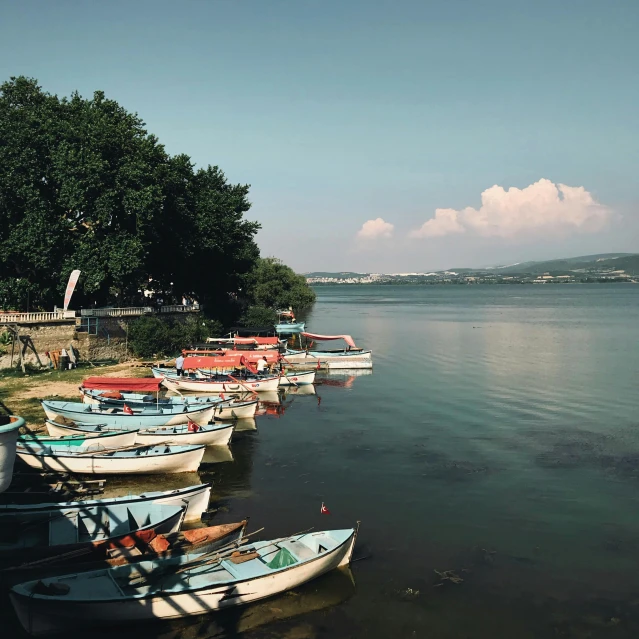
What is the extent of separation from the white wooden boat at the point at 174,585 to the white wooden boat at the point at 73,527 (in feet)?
5.75

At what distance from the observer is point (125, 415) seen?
88.3 ft

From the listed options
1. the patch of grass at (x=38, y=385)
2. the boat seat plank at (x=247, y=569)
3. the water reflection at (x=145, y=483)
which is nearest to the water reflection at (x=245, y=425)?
the water reflection at (x=145, y=483)

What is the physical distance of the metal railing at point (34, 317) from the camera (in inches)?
1594

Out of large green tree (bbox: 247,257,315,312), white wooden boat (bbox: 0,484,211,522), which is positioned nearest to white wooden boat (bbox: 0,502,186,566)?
white wooden boat (bbox: 0,484,211,522)

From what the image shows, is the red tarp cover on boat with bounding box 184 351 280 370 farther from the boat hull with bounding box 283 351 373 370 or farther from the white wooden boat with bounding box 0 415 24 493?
the white wooden boat with bounding box 0 415 24 493

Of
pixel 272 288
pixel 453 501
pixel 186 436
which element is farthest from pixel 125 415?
pixel 272 288

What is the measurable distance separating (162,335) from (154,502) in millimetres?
35231

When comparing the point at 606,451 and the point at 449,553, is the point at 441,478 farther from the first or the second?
the point at 606,451

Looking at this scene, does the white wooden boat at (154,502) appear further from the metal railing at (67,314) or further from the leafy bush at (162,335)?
the leafy bush at (162,335)

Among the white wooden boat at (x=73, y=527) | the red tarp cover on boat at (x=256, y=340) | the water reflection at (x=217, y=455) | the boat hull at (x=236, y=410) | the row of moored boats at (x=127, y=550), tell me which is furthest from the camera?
the red tarp cover on boat at (x=256, y=340)

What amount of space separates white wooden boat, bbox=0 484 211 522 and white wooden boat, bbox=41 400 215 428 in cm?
882

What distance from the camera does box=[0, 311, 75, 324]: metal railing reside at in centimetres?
4050

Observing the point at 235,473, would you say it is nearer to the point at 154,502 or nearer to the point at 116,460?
the point at 116,460

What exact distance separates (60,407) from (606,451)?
25.3 metres
